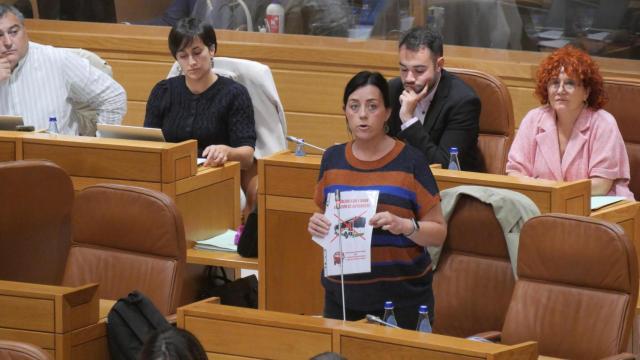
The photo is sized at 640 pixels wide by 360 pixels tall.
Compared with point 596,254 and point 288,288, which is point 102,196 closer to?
point 288,288

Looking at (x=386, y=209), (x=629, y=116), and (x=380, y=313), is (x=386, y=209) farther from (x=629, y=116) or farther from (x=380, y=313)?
(x=629, y=116)

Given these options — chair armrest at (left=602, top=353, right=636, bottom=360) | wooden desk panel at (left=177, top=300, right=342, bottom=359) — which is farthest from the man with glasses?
chair armrest at (left=602, top=353, right=636, bottom=360)

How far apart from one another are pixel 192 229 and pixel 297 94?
219 centimetres

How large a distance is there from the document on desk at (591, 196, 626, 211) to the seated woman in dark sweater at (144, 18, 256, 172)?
1510 mm

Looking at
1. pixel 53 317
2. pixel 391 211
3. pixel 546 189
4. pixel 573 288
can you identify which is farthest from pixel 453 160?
pixel 53 317

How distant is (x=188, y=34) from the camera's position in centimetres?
553

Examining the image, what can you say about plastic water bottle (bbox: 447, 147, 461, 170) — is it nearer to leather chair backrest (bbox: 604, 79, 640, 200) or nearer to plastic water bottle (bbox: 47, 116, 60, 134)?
leather chair backrest (bbox: 604, 79, 640, 200)

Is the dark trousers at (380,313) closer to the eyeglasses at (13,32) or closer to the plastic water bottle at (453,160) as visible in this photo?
the plastic water bottle at (453,160)

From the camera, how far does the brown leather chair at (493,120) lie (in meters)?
5.46

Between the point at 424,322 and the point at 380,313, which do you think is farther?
the point at 380,313

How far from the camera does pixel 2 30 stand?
19.4ft

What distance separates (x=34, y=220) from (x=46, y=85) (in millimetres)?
1393

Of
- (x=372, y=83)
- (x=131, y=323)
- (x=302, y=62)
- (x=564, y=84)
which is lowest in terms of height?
(x=131, y=323)

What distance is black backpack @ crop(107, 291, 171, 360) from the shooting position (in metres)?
3.89
